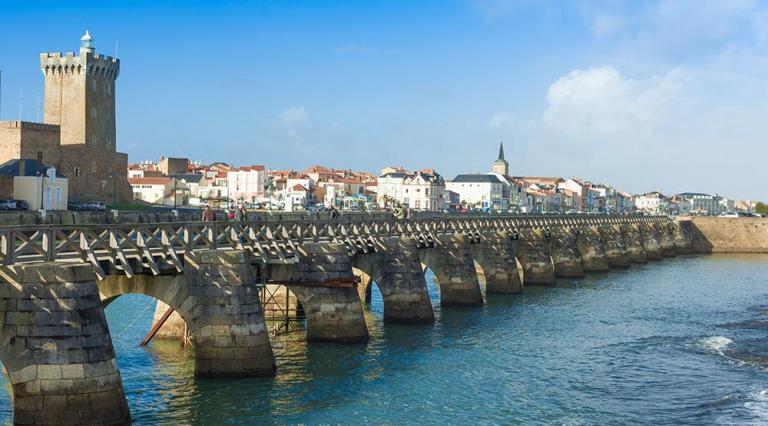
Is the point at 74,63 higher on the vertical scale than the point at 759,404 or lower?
higher

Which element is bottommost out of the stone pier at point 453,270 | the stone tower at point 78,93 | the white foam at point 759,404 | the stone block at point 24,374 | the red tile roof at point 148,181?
the white foam at point 759,404

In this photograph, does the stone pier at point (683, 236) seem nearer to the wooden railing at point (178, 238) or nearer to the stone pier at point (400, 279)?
the wooden railing at point (178, 238)

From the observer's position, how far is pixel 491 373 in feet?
121

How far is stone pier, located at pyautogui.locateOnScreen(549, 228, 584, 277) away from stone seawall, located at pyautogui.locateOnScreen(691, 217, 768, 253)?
69914mm

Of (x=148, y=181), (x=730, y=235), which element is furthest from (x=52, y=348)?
(x=148, y=181)

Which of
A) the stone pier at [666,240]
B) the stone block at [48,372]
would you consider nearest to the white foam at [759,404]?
the stone block at [48,372]

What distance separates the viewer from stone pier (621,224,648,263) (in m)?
112

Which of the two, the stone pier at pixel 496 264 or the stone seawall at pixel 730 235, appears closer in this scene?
the stone pier at pixel 496 264

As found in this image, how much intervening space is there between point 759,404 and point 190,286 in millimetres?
18893

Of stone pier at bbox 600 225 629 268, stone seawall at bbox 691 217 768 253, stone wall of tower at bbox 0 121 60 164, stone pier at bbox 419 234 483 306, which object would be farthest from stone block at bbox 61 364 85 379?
stone seawall at bbox 691 217 768 253

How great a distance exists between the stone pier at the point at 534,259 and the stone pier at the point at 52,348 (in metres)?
53.0

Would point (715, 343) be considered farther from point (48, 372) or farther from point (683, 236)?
point (683, 236)

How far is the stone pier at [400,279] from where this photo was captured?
46438 millimetres

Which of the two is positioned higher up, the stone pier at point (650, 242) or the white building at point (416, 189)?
the white building at point (416, 189)
